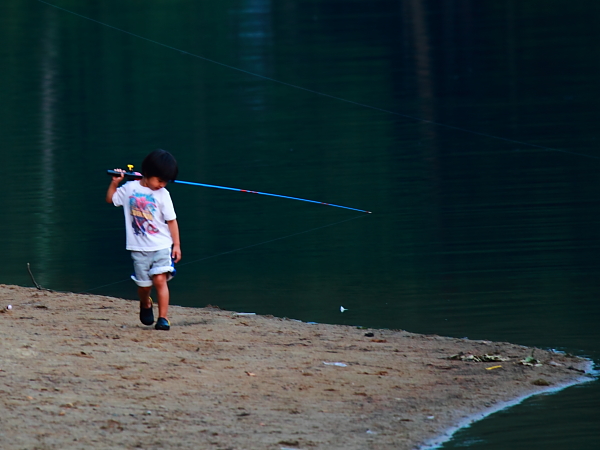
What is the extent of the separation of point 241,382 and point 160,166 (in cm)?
155

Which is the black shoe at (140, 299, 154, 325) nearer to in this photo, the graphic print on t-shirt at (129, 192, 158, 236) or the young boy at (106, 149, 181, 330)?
the young boy at (106, 149, 181, 330)

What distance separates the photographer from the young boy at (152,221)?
7027mm

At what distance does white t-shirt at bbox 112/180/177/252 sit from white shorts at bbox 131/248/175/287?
0.13 feet

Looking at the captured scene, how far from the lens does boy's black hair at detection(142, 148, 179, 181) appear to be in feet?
22.8

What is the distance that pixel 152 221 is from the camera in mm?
7098

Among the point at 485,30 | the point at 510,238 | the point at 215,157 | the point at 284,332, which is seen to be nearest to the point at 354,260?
the point at 510,238

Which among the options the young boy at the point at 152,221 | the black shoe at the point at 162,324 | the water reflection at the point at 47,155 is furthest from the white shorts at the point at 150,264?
the water reflection at the point at 47,155

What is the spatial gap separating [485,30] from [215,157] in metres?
15.6

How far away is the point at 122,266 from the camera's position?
33.8 ft

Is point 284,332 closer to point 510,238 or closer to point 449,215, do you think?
point 510,238

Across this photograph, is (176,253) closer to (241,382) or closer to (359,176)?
(241,382)

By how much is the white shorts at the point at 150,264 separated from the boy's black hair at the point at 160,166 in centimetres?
48

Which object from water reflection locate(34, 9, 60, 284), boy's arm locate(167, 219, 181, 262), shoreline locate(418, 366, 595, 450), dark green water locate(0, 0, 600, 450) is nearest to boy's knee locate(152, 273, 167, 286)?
boy's arm locate(167, 219, 181, 262)

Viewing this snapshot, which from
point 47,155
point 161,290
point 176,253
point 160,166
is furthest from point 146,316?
point 47,155
